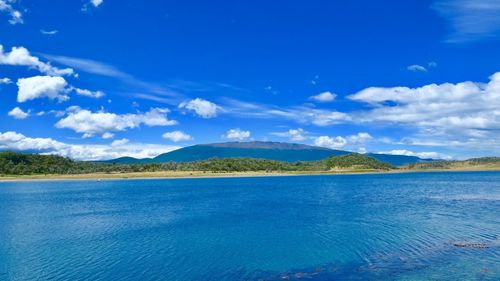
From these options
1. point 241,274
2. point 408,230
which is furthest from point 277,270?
point 408,230

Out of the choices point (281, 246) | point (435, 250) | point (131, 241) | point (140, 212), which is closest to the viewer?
point (435, 250)

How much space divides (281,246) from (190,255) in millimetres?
8544

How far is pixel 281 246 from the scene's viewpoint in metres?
35.8

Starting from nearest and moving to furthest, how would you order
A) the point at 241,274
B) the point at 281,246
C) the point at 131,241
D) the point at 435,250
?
the point at 241,274
the point at 435,250
the point at 281,246
the point at 131,241

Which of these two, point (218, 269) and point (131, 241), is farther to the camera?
point (131, 241)

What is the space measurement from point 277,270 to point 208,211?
122ft

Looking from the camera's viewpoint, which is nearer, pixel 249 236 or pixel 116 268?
pixel 116 268

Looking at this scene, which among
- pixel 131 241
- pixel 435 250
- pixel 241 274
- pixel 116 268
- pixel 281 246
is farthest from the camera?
pixel 131 241

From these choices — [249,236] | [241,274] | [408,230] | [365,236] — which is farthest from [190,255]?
[408,230]

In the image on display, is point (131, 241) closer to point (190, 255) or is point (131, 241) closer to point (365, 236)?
A: point (190, 255)

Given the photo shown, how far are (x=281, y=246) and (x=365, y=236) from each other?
9344mm

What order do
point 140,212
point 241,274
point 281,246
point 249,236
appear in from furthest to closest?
point 140,212, point 249,236, point 281,246, point 241,274

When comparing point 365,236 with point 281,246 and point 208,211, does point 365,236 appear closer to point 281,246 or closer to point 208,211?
point 281,246

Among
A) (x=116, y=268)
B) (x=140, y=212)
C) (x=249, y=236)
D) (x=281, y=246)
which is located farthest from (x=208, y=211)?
(x=116, y=268)
